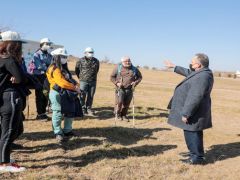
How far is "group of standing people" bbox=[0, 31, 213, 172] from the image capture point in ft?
17.2

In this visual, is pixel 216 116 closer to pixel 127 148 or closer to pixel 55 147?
pixel 127 148

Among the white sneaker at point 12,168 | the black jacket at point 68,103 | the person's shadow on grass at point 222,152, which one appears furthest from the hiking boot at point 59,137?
the person's shadow on grass at point 222,152

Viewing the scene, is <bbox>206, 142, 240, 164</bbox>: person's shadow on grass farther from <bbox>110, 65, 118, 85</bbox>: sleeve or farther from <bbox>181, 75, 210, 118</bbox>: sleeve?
<bbox>110, 65, 118, 85</bbox>: sleeve

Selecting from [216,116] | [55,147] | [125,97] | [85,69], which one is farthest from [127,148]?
[216,116]

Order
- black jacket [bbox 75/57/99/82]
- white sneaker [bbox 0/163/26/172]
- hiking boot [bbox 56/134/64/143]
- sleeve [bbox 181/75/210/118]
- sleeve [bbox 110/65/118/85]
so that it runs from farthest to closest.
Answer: black jacket [bbox 75/57/99/82] < sleeve [bbox 110/65/118/85] < hiking boot [bbox 56/134/64/143] < sleeve [bbox 181/75/210/118] < white sneaker [bbox 0/163/26/172]

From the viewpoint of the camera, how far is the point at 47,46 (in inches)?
379

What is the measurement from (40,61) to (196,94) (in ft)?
15.9

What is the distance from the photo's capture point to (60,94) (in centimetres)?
742

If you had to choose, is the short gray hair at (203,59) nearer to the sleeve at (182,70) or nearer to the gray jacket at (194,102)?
the gray jacket at (194,102)

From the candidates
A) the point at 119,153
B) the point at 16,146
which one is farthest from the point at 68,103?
the point at 119,153

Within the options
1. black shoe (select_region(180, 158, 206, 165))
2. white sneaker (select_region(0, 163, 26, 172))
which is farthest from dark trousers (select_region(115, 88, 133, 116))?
white sneaker (select_region(0, 163, 26, 172))

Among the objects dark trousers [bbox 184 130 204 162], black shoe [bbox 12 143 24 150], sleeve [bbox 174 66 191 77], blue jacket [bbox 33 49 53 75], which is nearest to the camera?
dark trousers [bbox 184 130 204 162]

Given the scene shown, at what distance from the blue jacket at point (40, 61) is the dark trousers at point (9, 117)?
450 centimetres

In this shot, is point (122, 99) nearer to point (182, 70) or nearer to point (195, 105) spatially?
point (182, 70)
